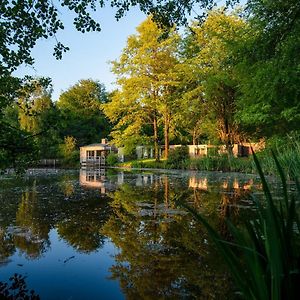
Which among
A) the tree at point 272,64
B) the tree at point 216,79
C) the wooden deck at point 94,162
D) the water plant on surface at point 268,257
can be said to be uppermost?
the tree at point 216,79

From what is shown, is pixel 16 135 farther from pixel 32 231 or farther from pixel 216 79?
pixel 216 79

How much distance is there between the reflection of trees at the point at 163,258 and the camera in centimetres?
356

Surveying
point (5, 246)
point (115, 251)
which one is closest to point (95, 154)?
point (5, 246)

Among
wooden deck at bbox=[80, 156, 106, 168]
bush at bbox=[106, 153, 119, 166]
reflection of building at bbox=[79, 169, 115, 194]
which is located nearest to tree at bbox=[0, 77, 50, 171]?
reflection of building at bbox=[79, 169, 115, 194]

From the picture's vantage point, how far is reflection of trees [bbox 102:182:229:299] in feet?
11.7

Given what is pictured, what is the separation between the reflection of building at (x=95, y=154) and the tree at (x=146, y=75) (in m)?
9.87

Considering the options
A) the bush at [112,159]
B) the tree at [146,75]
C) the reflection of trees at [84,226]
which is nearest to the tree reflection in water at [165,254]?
the reflection of trees at [84,226]

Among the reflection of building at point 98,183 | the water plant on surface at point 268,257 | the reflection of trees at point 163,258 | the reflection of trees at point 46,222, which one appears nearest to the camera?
the water plant on surface at point 268,257

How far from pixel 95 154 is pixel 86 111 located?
42.0ft

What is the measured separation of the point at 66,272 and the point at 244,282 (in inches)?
115

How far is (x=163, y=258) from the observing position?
4551 millimetres

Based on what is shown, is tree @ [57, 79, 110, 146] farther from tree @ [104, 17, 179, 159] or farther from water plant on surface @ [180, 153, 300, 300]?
water plant on surface @ [180, 153, 300, 300]

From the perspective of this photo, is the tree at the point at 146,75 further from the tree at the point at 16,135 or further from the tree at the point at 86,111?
the tree at the point at 16,135

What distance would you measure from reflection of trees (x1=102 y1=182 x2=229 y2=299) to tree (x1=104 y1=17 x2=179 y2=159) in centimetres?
2286
